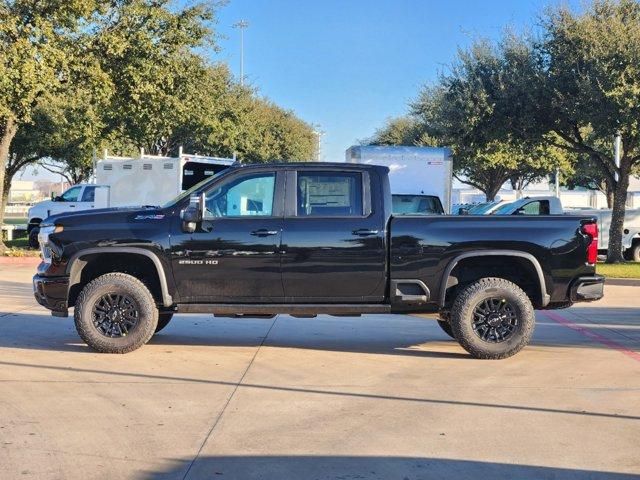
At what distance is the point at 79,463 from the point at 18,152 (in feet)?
96.9

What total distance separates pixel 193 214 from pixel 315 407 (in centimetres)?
271

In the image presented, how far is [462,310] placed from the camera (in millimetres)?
8336

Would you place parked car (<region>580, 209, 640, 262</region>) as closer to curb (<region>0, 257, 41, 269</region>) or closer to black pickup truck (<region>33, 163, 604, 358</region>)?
black pickup truck (<region>33, 163, 604, 358</region>)

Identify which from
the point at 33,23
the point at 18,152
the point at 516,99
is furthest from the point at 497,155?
the point at 33,23

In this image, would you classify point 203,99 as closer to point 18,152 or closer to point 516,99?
point 516,99

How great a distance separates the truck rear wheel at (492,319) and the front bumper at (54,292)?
4.20 meters

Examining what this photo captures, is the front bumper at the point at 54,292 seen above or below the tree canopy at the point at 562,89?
below

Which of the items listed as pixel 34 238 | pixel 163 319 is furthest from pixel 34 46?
pixel 163 319

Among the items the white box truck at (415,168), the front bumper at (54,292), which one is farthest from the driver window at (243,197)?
the white box truck at (415,168)

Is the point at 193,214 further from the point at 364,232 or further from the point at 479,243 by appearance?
the point at 479,243

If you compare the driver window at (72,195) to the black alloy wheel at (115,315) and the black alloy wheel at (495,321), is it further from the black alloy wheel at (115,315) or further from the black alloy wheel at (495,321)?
the black alloy wheel at (495,321)

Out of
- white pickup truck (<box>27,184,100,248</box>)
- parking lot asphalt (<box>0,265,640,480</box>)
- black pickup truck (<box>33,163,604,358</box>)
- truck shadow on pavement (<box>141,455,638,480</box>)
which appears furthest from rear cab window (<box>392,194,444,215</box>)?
truck shadow on pavement (<box>141,455,638,480</box>)

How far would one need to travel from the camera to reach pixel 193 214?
8148 millimetres

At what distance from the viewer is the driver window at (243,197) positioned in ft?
27.6
